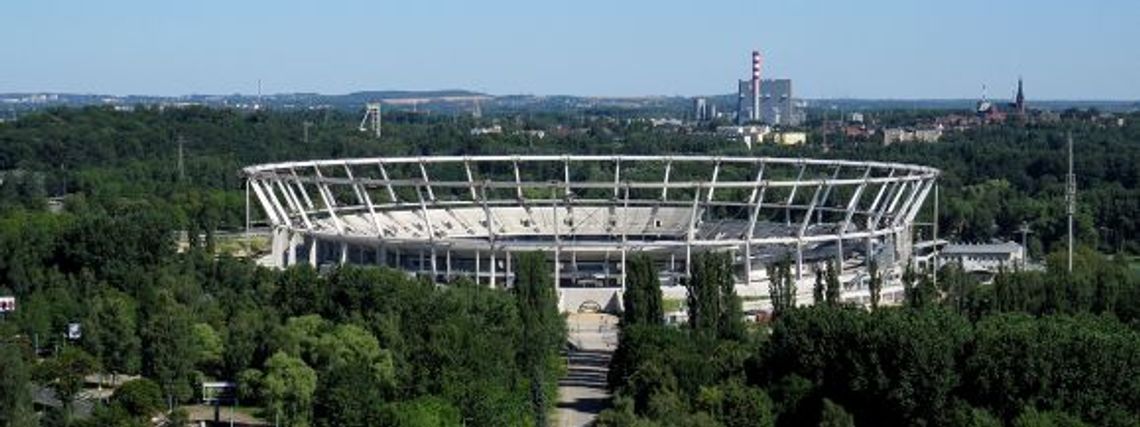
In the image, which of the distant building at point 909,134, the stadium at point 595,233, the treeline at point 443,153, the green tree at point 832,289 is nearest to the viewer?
the green tree at point 832,289

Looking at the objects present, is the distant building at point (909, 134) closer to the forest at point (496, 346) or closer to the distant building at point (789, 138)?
the distant building at point (789, 138)

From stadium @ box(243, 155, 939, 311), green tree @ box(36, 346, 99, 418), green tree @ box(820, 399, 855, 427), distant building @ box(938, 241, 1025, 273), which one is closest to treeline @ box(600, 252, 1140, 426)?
green tree @ box(820, 399, 855, 427)

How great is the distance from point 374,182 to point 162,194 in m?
26.0

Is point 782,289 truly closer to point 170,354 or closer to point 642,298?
point 642,298

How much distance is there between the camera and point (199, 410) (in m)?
31.7

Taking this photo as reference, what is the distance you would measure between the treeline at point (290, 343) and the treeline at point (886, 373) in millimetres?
2203

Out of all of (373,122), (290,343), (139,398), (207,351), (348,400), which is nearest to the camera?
(348,400)

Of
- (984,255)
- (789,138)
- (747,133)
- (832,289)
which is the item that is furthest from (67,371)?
(747,133)

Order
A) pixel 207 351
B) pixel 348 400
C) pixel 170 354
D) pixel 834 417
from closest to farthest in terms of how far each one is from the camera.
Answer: pixel 348 400
pixel 834 417
pixel 170 354
pixel 207 351

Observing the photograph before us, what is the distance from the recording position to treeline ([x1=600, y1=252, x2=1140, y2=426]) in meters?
27.9

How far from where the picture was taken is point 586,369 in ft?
124

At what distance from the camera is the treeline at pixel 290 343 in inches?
1078

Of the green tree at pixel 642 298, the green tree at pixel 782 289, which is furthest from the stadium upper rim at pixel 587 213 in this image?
the green tree at pixel 642 298

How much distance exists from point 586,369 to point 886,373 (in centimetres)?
963
